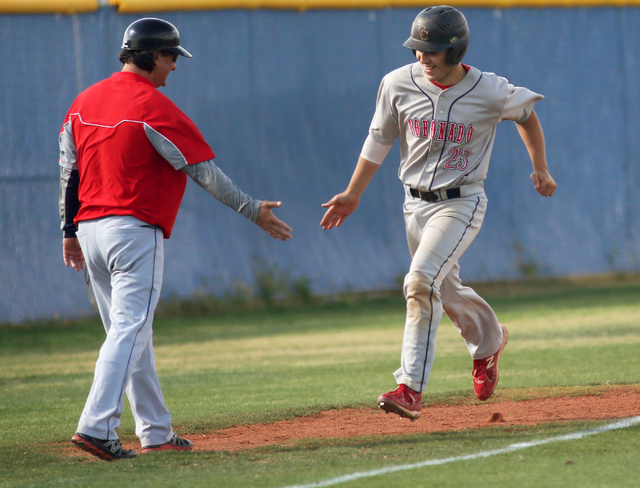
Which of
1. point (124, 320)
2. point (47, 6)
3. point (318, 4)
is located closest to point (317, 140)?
point (318, 4)

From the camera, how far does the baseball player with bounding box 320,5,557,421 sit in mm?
4973

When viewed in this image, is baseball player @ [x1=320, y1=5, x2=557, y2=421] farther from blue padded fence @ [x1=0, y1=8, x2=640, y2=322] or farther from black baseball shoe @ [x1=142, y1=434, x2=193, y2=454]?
blue padded fence @ [x1=0, y1=8, x2=640, y2=322]

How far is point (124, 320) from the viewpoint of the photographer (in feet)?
14.6

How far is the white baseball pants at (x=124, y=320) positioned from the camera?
4320mm

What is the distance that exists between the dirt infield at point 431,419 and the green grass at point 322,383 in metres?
0.23

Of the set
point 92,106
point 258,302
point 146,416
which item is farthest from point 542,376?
point 258,302

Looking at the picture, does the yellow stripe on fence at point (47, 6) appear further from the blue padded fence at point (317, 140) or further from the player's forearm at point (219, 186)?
the player's forearm at point (219, 186)

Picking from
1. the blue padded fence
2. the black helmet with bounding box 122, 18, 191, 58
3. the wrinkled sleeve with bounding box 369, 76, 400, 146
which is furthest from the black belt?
the blue padded fence

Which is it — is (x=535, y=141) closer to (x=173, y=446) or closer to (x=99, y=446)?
(x=173, y=446)

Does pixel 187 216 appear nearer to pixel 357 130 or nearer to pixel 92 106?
pixel 357 130

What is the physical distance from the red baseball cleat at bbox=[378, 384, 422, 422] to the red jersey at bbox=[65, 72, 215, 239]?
150 centimetres

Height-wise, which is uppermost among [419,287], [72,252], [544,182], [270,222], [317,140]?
[317,140]

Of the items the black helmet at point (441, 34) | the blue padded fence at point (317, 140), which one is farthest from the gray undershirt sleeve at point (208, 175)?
the blue padded fence at point (317, 140)

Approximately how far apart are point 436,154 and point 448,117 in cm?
23
